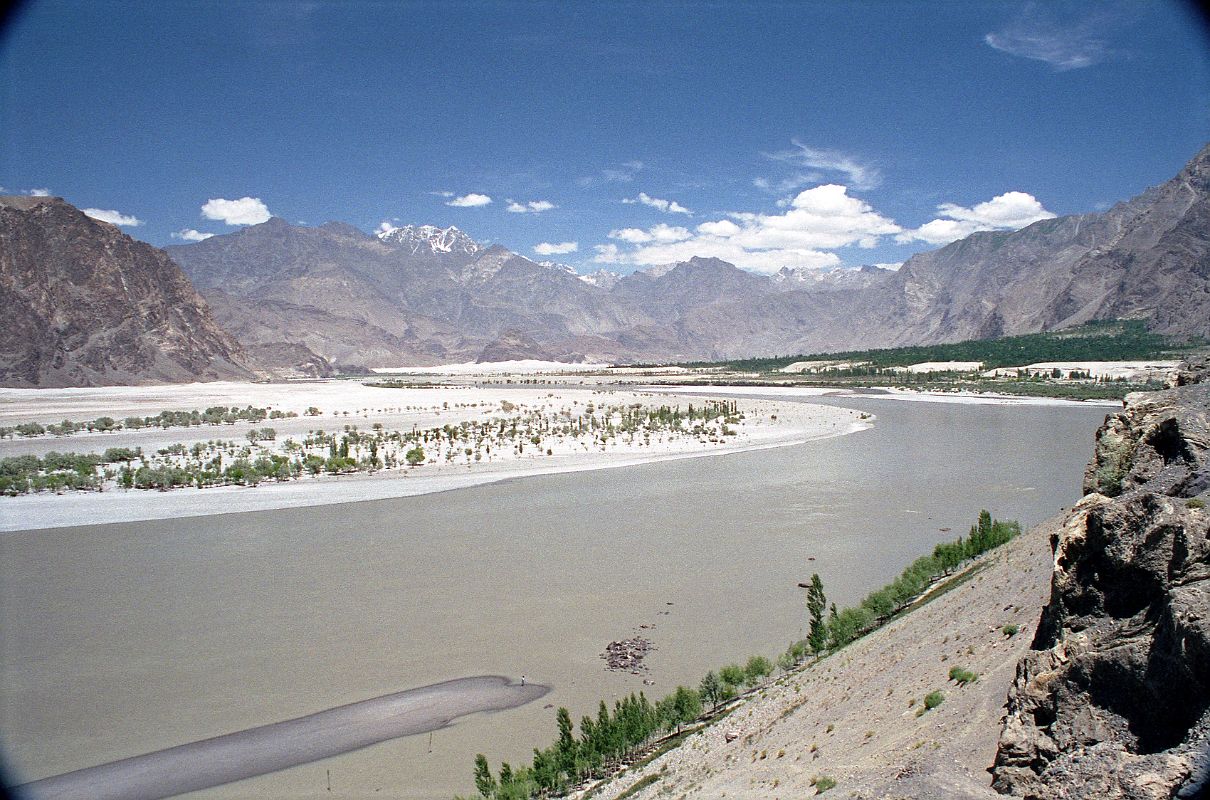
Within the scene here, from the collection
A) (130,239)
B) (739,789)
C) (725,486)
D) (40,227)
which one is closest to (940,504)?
(725,486)

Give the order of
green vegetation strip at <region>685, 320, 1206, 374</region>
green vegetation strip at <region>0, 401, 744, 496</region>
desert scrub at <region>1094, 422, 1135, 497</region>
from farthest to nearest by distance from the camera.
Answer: green vegetation strip at <region>685, 320, 1206, 374</region> < green vegetation strip at <region>0, 401, 744, 496</region> < desert scrub at <region>1094, 422, 1135, 497</region>

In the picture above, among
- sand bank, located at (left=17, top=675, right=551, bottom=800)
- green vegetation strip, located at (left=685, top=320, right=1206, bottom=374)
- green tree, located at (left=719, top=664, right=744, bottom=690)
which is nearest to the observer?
sand bank, located at (left=17, top=675, right=551, bottom=800)

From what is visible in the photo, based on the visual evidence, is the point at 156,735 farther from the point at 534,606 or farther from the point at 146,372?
the point at 146,372

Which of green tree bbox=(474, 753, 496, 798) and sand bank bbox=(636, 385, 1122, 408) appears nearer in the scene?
green tree bbox=(474, 753, 496, 798)

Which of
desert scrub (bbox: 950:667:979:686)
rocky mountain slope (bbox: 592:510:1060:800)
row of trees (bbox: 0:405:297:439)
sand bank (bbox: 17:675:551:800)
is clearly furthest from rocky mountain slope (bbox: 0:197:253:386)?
desert scrub (bbox: 950:667:979:686)

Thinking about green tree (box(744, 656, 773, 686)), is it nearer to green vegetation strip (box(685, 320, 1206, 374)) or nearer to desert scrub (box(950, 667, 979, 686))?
desert scrub (box(950, 667, 979, 686))

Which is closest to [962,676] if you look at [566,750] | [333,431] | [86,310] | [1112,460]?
[1112,460]

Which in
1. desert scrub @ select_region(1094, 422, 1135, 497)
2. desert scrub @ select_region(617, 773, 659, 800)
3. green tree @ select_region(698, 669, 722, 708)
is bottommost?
green tree @ select_region(698, 669, 722, 708)
